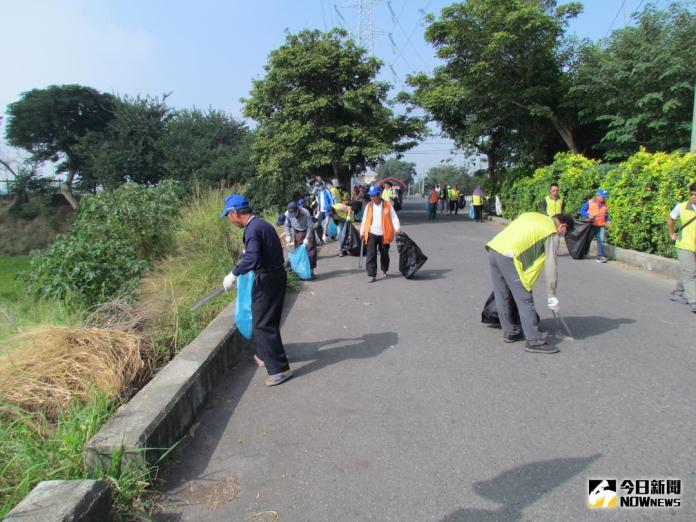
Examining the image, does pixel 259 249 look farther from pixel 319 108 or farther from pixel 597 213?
pixel 319 108

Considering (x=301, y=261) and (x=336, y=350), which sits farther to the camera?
(x=301, y=261)

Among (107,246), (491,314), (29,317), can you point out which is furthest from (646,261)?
(29,317)

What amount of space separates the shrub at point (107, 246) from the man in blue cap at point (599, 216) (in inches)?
343

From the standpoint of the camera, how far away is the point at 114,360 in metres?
4.85

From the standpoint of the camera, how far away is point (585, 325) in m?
Answer: 6.29

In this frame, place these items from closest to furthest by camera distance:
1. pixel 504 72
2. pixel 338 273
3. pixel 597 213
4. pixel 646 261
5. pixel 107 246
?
pixel 107 246, pixel 646 261, pixel 338 273, pixel 597 213, pixel 504 72

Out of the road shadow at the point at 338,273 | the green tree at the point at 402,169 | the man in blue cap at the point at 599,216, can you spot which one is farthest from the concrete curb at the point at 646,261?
the green tree at the point at 402,169

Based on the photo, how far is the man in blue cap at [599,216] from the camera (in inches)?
437

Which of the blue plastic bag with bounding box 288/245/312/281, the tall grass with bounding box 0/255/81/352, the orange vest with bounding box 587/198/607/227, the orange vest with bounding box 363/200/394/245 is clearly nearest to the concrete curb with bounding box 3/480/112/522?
the tall grass with bounding box 0/255/81/352

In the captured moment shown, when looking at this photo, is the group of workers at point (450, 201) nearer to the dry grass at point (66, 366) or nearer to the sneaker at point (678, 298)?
the sneaker at point (678, 298)

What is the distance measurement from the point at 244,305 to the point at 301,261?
4562mm

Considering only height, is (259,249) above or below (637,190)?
below

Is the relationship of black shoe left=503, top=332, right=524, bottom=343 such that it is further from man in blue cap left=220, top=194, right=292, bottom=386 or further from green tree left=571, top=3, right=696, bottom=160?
green tree left=571, top=3, right=696, bottom=160

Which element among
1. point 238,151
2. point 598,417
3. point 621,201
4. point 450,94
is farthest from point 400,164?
point 598,417
